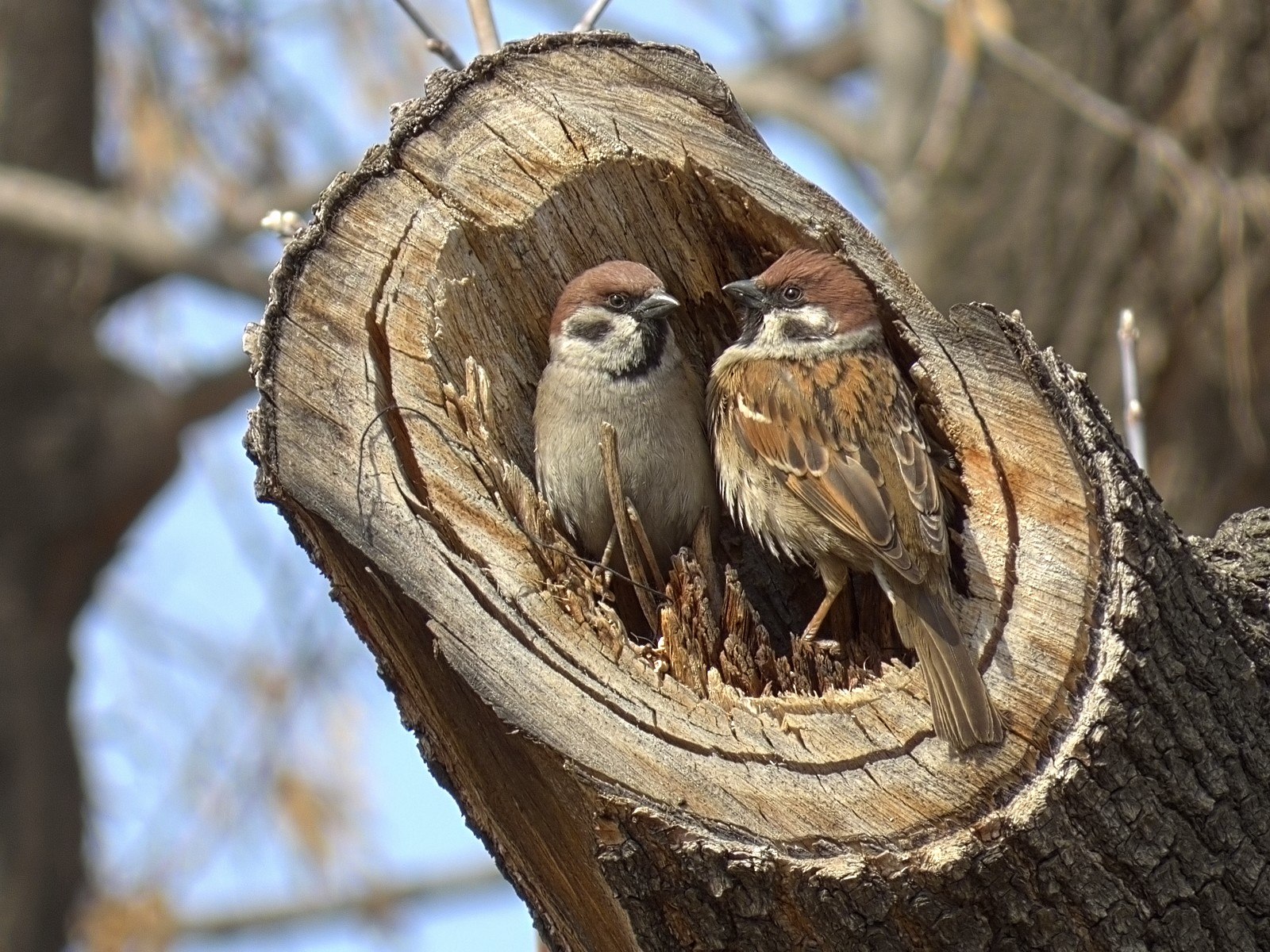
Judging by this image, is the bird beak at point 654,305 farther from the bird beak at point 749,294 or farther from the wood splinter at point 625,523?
the wood splinter at point 625,523

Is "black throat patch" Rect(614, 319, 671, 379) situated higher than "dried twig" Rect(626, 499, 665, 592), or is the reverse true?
"black throat patch" Rect(614, 319, 671, 379)

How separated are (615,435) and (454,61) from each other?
0.88m

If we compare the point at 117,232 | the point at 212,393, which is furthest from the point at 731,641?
the point at 212,393

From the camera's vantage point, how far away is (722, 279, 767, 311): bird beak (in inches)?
121

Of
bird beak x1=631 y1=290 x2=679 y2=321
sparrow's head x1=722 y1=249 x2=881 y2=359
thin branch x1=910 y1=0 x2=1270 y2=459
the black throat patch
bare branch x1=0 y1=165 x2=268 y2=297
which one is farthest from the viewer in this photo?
bare branch x1=0 y1=165 x2=268 y2=297

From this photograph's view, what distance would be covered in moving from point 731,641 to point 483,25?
137 centimetres

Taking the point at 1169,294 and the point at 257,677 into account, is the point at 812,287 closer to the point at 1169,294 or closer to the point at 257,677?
the point at 1169,294

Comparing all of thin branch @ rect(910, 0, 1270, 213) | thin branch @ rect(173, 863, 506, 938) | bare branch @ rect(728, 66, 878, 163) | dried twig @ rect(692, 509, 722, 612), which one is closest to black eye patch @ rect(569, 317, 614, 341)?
dried twig @ rect(692, 509, 722, 612)

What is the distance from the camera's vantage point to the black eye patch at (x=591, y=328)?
3080mm

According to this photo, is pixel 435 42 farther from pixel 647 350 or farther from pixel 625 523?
pixel 625 523

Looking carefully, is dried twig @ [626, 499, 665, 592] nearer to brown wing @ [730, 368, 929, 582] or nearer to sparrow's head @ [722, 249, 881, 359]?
brown wing @ [730, 368, 929, 582]

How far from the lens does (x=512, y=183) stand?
2.79 m

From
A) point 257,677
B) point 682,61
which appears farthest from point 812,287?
point 257,677

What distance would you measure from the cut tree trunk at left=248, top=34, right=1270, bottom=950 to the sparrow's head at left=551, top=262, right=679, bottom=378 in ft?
0.87
